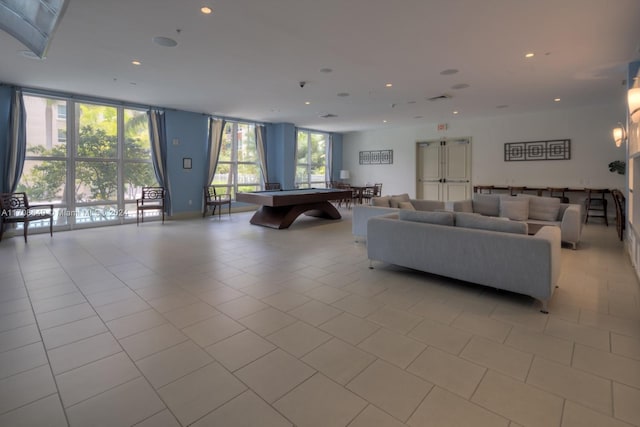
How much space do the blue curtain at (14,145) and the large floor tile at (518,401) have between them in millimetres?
8164

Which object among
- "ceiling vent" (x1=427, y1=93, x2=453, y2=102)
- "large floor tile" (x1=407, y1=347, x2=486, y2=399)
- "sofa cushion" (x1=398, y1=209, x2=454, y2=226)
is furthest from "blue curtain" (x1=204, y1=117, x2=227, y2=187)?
"large floor tile" (x1=407, y1=347, x2=486, y2=399)

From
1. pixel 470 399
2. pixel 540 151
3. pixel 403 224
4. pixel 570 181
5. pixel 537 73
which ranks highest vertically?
pixel 537 73

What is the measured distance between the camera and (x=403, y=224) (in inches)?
150

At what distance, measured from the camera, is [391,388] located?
1.89 m

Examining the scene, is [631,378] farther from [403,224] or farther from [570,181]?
[570,181]

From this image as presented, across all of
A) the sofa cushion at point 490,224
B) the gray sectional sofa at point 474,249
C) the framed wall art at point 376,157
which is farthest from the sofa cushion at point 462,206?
the framed wall art at point 376,157

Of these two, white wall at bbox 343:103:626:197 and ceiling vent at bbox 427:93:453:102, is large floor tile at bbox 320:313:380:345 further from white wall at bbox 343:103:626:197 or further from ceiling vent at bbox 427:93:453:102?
white wall at bbox 343:103:626:197

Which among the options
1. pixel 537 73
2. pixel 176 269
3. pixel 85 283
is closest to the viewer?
pixel 85 283

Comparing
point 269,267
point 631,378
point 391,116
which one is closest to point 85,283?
point 269,267

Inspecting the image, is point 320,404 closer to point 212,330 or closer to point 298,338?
point 298,338

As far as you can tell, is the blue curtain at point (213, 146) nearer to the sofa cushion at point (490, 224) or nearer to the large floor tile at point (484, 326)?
the sofa cushion at point (490, 224)

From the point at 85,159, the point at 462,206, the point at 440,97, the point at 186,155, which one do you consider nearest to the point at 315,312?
the point at 462,206

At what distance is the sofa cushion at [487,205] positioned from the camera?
6078 millimetres

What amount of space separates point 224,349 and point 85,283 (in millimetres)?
2375
